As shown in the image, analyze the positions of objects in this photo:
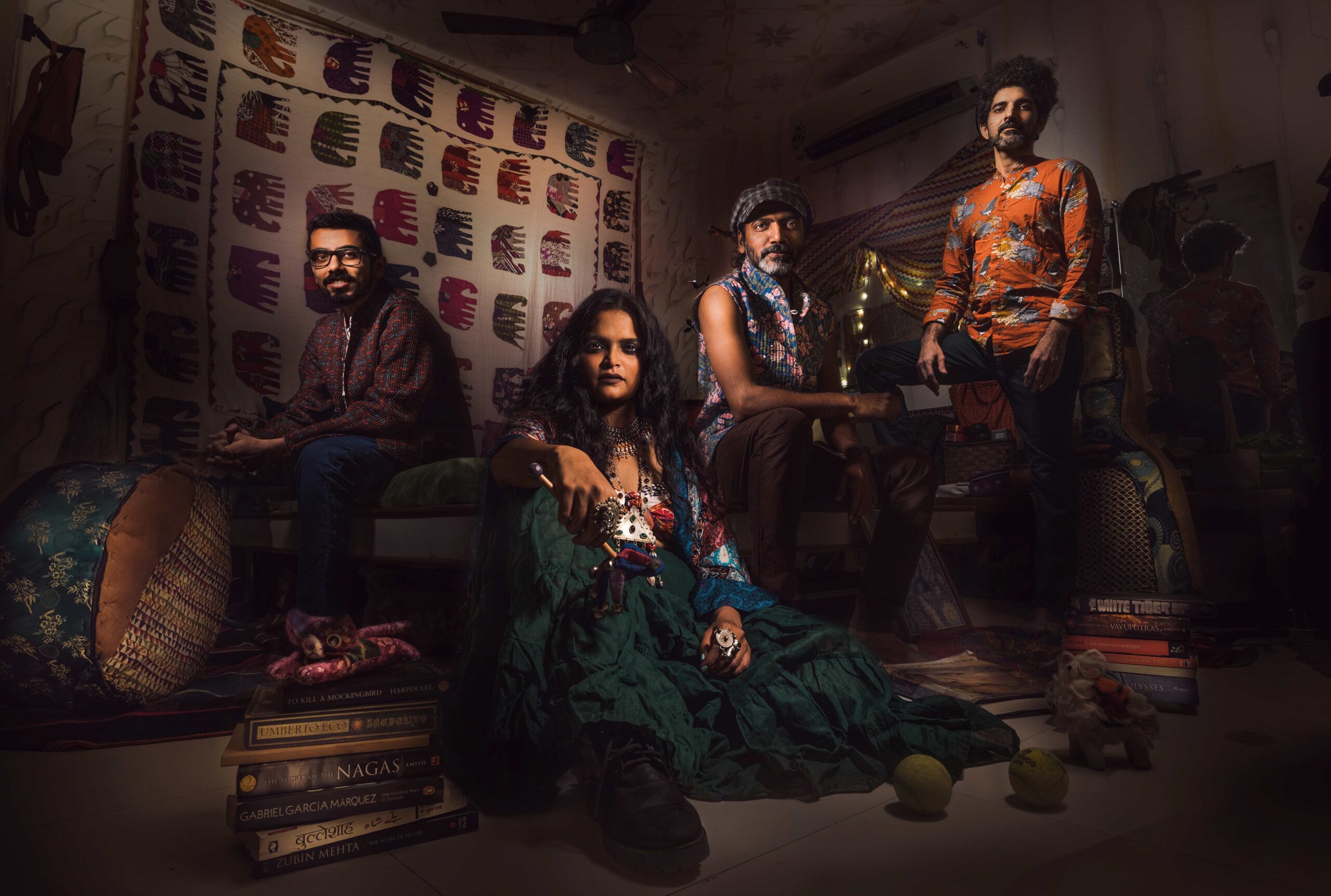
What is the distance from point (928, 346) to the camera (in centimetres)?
212

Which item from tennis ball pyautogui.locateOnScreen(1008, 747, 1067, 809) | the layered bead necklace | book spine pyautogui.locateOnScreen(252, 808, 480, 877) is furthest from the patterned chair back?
book spine pyautogui.locateOnScreen(252, 808, 480, 877)

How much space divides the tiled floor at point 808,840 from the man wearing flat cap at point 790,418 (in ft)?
2.35

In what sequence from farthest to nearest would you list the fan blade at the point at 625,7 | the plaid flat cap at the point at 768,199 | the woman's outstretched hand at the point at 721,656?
the plaid flat cap at the point at 768,199 < the fan blade at the point at 625,7 < the woman's outstretched hand at the point at 721,656

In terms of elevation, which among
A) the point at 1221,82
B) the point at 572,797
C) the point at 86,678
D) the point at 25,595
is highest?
the point at 1221,82

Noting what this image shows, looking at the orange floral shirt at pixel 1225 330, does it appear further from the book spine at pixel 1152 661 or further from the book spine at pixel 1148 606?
the book spine at pixel 1152 661

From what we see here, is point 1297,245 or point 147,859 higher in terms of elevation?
point 1297,245

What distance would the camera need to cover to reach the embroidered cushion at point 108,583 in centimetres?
150

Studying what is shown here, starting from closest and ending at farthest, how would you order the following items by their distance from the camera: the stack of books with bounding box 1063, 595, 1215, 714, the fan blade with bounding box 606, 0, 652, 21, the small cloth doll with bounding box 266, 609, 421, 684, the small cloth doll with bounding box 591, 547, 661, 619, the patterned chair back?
the small cloth doll with bounding box 591, 547, 661, 619 → the small cloth doll with bounding box 266, 609, 421, 684 → the stack of books with bounding box 1063, 595, 1215, 714 → the patterned chair back → the fan blade with bounding box 606, 0, 652, 21

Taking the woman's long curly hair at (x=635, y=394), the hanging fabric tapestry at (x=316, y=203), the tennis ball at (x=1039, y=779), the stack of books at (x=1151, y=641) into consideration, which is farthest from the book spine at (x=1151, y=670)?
the hanging fabric tapestry at (x=316, y=203)

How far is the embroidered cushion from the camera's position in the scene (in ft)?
4.94

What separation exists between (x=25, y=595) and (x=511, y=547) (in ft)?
3.61

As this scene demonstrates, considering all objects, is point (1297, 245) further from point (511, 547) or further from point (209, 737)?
point (209, 737)

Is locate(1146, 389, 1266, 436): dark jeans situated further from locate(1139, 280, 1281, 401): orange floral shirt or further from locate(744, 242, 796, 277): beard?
locate(744, 242, 796, 277): beard

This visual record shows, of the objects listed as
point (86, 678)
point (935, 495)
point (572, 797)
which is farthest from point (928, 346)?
point (86, 678)
